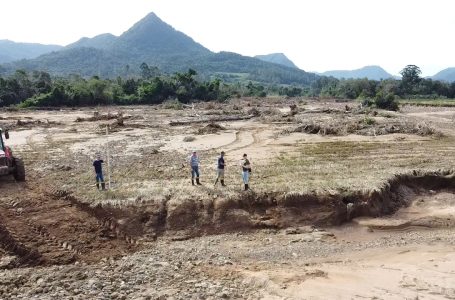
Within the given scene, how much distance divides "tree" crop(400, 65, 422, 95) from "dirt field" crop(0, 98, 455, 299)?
103 meters

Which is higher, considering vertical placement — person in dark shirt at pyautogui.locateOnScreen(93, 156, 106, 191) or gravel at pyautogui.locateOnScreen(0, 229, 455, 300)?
person in dark shirt at pyautogui.locateOnScreen(93, 156, 106, 191)

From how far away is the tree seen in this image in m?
125

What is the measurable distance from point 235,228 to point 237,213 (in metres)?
0.70

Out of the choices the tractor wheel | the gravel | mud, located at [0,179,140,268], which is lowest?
the gravel

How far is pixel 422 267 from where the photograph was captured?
14.3 m

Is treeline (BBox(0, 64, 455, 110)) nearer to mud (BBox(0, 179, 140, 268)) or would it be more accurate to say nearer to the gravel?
the gravel

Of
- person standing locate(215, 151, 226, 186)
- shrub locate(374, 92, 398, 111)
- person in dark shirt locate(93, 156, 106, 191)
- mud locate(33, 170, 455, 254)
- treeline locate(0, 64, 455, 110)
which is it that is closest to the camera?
mud locate(33, 170, 455, 254)

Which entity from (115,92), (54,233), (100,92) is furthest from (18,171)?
(115,92)

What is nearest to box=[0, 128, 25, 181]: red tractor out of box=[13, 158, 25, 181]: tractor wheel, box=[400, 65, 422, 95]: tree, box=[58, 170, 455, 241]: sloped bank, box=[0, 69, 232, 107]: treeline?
box=[13, 158, 25, 181]: tractor wheel

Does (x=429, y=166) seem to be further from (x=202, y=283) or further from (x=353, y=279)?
(x=202, y=283)

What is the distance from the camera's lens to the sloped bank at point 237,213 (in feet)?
56.7

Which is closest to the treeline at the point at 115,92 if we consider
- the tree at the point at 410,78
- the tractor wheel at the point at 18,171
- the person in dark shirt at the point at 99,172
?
the tree at the point at 410,78

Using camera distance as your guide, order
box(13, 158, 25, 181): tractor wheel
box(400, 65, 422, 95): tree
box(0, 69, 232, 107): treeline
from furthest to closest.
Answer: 1. box(400, 65, 422, 95): tree
2. box(0, 69, 232, 107): treeline
3. box(13, 158, 25, 181): tractor wheel

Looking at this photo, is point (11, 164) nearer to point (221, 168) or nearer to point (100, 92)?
point (221, 168)
